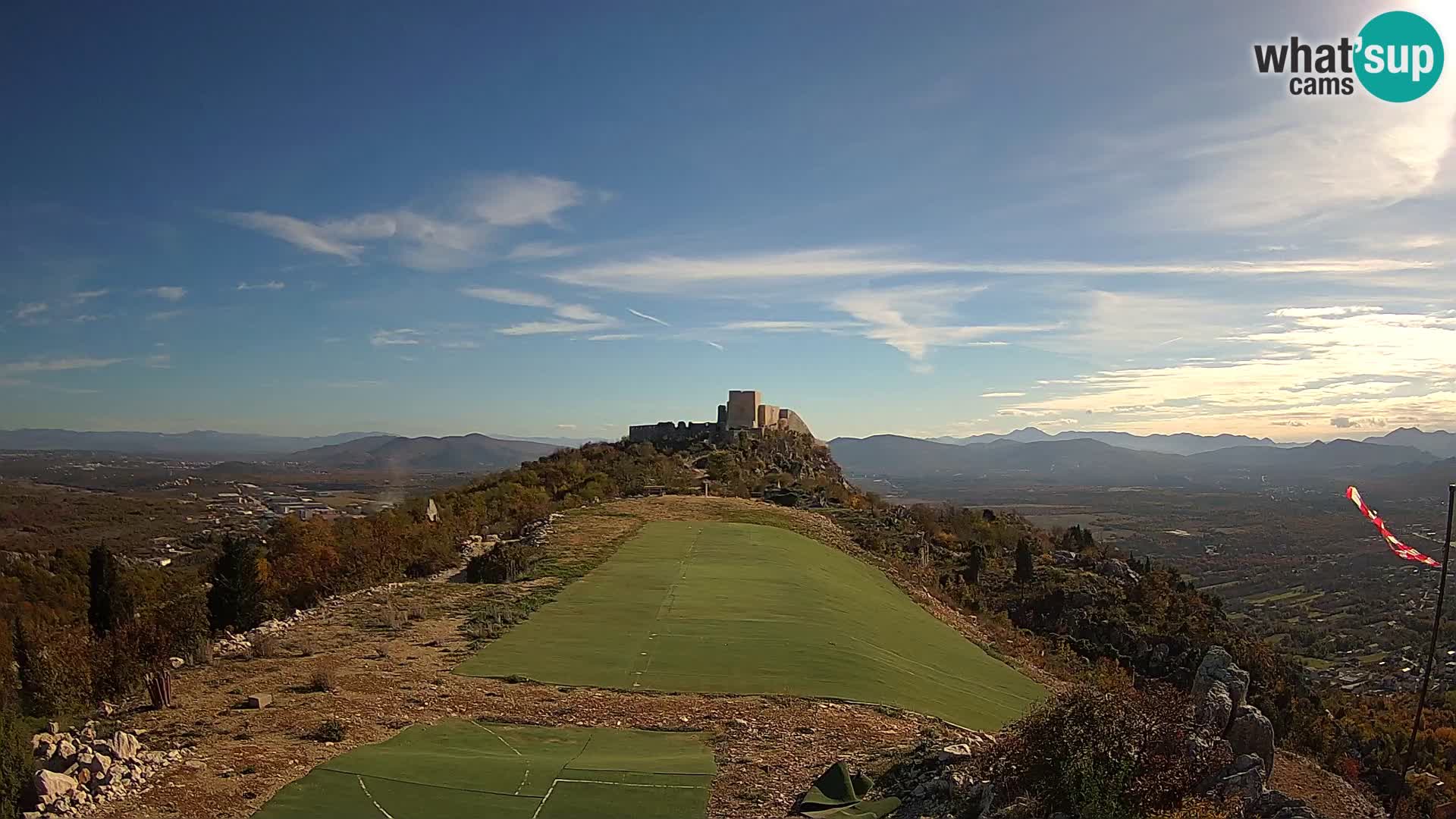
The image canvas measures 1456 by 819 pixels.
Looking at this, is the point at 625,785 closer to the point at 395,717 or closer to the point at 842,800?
the point at 842,800

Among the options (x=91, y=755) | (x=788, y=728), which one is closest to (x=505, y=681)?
(x=788, y=728)

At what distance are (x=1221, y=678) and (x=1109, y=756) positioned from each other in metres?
3.98

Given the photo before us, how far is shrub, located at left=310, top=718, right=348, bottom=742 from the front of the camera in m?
10.0

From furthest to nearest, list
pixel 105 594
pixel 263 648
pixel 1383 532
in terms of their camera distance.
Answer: pixel 105 594
pixel 263 648
pixel 1383 532

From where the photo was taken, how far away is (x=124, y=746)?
8.80 m

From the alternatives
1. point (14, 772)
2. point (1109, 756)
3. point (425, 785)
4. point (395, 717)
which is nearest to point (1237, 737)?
point (1109, 756)

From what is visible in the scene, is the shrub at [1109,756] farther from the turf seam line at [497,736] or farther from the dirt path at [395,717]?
the turf seam line at [497,736]

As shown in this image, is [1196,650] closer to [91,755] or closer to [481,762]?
[481,762]

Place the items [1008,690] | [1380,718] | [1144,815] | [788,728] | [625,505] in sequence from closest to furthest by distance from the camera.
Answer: [1144,815], [788,728], [1008,690], [1380,718], [625,505]

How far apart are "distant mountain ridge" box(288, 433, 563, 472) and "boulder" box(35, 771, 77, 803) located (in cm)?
7629

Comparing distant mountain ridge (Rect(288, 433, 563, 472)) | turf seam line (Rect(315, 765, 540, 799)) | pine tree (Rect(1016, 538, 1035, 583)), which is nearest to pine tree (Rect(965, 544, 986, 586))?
pine tree (Rect(1016, 538, 1035, 583))

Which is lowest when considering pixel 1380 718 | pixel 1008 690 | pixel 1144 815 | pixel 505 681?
pixel 1380 718

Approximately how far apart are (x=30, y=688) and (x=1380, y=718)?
1609 inches

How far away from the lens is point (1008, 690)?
653 inches
